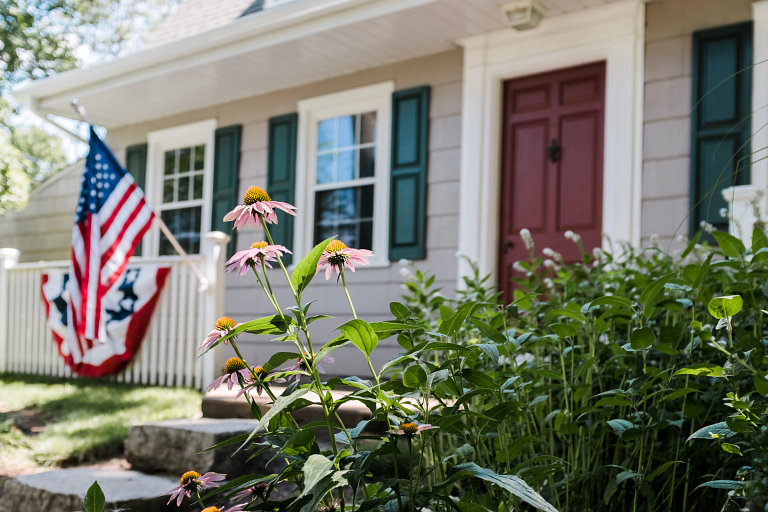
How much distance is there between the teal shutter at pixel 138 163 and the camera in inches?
275

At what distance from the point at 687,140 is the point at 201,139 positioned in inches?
179

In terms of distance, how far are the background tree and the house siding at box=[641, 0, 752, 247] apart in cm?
755

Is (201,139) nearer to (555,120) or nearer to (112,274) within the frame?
(112,274)

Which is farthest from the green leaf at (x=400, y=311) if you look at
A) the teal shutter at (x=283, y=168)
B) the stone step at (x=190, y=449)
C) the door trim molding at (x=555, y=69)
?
the teal shutter at (x=283, y=168)

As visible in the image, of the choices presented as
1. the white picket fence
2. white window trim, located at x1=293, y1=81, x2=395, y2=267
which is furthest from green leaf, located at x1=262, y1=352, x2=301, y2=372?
white window trim, located at x1=293, y1=81, x2=395, y2=267

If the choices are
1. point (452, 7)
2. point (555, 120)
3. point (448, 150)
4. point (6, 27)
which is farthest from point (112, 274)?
point (6, 27)

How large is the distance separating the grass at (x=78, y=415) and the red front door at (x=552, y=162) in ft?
8.17

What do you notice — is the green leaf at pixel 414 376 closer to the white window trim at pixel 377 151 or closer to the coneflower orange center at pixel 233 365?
the coneflower orange center at pixel 233 365

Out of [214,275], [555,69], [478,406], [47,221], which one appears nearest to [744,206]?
[555,69]

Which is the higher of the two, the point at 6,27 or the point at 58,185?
the point at 6,27

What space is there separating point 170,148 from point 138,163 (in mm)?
407

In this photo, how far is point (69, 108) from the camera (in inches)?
257

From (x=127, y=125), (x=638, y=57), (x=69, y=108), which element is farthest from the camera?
(x=127, y=125)

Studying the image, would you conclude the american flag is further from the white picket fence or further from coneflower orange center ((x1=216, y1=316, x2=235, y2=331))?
coneflower orange center ((x1=216, y1=316, x2=235, y2=331))
